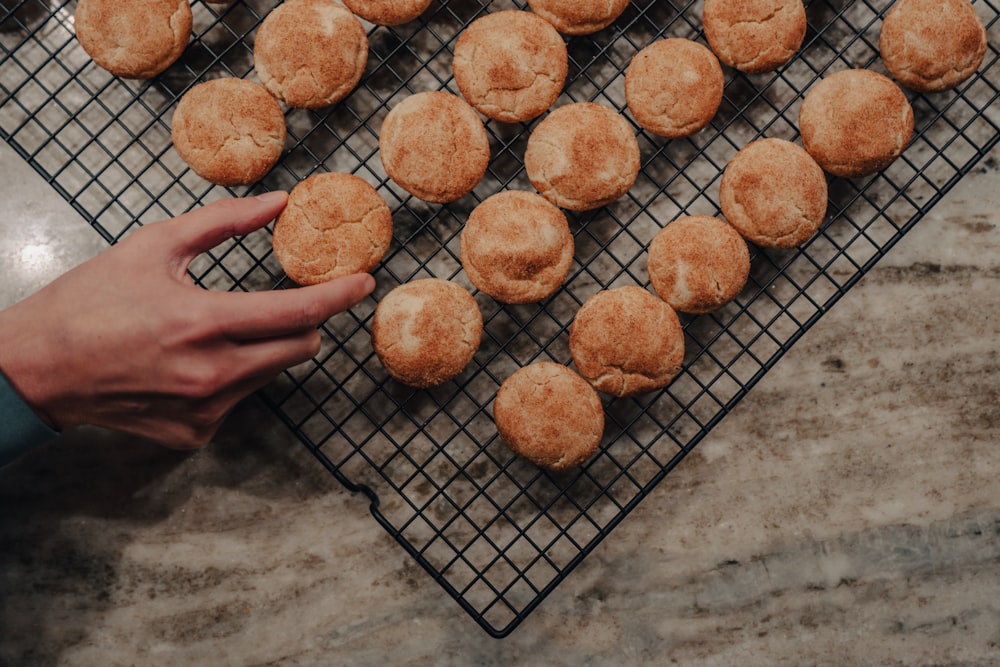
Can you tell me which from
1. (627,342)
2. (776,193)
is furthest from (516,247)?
(776,193)

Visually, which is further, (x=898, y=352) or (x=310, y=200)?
(x=898, y=352)

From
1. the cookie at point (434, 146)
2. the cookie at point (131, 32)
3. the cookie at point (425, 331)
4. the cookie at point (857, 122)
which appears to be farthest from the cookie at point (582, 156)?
the cookie at point (131, 32)

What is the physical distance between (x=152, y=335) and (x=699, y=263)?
161 centimetres

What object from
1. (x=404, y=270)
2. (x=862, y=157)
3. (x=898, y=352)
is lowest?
(x=898, y=352)

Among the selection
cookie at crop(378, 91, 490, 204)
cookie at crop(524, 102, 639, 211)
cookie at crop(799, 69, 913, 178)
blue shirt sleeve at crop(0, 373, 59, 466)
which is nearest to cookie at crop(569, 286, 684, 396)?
cookie at crop(524, 102, 639, 211)

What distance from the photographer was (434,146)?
243cm

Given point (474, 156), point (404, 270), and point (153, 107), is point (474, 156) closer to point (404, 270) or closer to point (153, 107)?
point (404, 270)

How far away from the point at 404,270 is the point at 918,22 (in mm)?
1858

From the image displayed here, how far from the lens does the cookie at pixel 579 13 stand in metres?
2.50

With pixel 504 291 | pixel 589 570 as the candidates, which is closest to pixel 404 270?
pixel 504 291

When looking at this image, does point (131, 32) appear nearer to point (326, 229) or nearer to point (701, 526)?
point (326, 229)

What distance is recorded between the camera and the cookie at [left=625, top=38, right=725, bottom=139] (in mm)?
2465

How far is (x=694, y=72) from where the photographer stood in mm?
2463

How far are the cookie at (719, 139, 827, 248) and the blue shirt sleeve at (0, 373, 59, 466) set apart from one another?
2143mm
